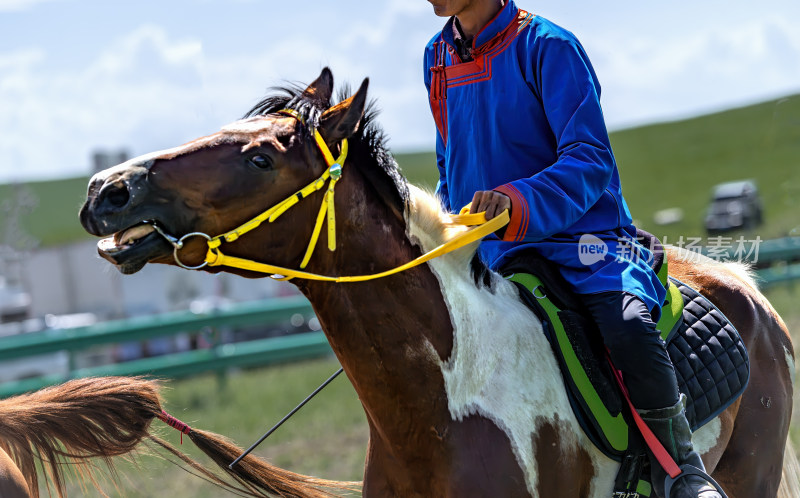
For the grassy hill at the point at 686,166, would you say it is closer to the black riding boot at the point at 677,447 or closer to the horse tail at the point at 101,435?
the horse tail at the point at 101,435

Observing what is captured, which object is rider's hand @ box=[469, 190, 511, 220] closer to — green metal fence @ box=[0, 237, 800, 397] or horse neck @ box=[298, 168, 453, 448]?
horse neck @ box=[298, 168, 453, 448]

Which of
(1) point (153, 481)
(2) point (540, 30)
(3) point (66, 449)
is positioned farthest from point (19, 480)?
(1) point (153, 481)

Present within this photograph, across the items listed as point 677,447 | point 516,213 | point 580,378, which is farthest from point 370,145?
point 677,447

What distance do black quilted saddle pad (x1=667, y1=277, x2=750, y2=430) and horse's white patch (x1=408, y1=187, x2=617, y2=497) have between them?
0.54 meters

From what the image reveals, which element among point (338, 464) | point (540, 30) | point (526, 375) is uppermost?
point (540, 30)

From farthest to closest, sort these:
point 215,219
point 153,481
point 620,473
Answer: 1. point 153,481
2. point 620,473
3. point 215,219

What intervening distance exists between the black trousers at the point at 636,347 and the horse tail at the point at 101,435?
1327mm

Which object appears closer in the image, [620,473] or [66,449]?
[620,473]

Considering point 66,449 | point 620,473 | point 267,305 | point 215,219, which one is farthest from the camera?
point 267,305

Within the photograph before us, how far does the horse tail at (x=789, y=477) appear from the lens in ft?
12.7

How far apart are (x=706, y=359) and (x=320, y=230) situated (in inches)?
68.2

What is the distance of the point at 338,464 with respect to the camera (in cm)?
675

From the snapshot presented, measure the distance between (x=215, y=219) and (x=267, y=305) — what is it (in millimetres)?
8336

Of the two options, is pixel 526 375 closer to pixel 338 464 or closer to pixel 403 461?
pixel 403 461
